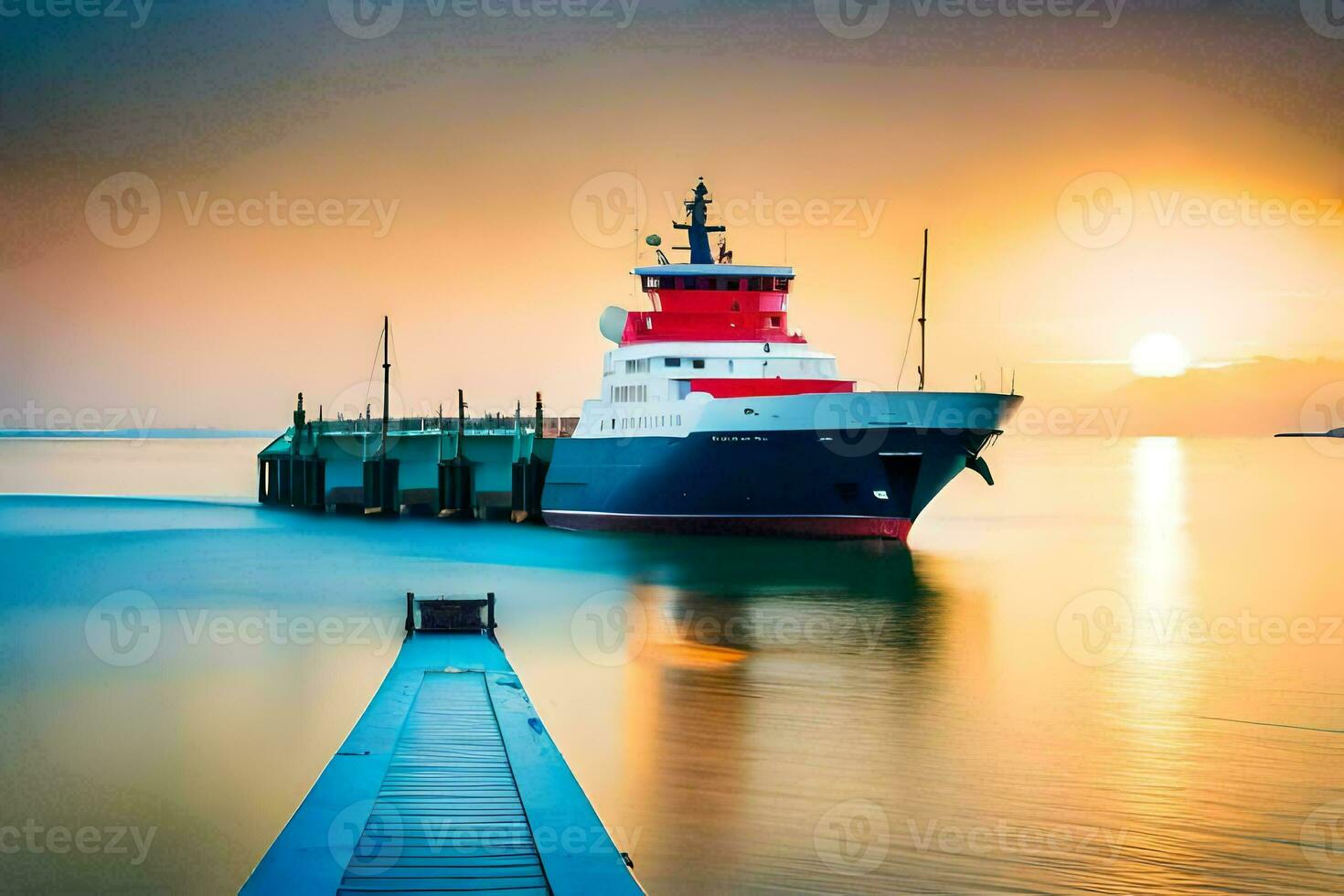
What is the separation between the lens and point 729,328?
124ft

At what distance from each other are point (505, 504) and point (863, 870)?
44.2 meters

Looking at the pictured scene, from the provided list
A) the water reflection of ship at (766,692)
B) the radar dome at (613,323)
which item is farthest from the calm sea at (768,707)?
the radar dome at (613,323)

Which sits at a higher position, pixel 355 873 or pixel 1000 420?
pixel 1000 420

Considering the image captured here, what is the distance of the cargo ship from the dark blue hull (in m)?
0.03

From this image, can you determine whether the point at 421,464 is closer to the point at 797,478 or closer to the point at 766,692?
the point at 797,478

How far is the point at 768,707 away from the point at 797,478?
17.1m

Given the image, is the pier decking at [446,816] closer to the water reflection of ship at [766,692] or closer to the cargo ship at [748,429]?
the water reflection of ship at [766,692]

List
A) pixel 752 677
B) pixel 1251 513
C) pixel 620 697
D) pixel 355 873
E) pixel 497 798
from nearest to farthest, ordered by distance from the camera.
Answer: pixel 355 873, pixel 497 798, pixel 620 697, pixel 752 677, pixel 1251 513

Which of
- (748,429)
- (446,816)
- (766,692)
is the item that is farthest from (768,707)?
(748,429)

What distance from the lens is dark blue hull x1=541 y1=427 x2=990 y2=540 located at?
108 feet

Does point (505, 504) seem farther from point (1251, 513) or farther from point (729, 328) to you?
point (1251, 513)

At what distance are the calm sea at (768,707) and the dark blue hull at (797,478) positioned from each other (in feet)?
3.12

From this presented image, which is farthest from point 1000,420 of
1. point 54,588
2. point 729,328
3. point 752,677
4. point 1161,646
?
point 54,588

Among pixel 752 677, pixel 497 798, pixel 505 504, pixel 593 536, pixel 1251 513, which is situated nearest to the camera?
pixel 497 798
